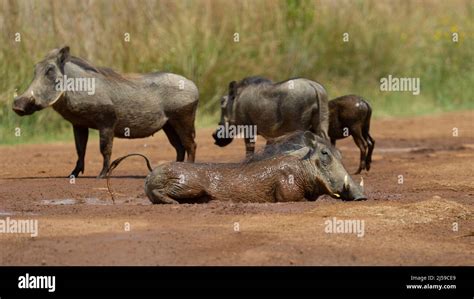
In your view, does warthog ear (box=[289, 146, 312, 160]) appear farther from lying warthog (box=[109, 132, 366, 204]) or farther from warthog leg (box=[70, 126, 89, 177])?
warthog leg (box=[70, 126, 89, 177])

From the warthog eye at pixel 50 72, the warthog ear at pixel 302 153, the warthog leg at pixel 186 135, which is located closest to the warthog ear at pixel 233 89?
the warthog leg at pixel 186 135

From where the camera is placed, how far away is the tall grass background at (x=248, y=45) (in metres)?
19.1

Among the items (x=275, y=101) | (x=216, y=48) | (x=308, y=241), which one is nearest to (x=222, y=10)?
(x=216, y=48)

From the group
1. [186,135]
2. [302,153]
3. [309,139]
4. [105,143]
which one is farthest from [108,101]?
[302,153]

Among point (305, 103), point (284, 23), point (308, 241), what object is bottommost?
point (308, 241)

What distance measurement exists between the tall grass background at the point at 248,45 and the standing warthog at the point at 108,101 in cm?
407

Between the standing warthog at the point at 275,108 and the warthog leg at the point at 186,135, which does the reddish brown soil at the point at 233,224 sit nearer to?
the warthog leg at the point at 186,135

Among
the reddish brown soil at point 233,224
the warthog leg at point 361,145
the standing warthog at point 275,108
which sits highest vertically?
the standing warthog at point 275,108

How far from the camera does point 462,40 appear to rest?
25.1 meters

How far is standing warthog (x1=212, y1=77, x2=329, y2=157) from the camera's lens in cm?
1428

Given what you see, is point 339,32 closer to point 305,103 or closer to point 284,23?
point 284,23

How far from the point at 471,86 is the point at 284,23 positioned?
178 inches

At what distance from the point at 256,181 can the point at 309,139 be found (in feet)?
2.24

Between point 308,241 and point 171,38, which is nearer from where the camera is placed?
point 308,241
